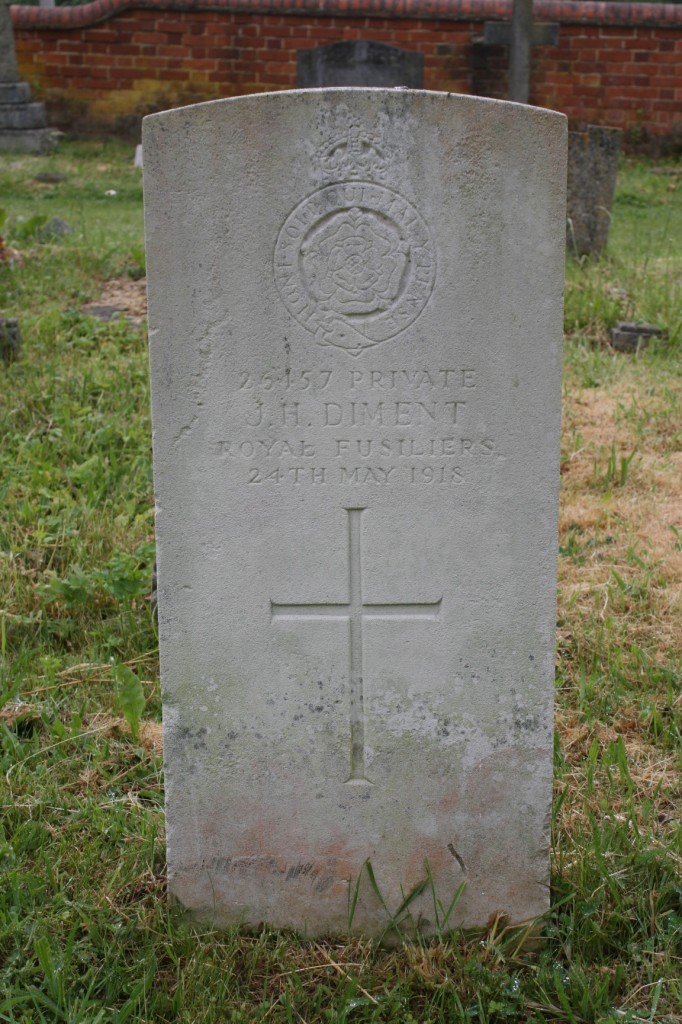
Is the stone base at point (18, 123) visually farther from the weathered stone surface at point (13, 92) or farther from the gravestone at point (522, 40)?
the gravestone at point (522, 40)

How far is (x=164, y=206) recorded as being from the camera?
2.08m

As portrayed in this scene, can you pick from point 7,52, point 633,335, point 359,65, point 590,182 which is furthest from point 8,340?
point 7,52

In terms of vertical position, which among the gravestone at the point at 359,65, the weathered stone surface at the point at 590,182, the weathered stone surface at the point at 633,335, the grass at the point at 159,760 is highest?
the gravestone at the point at 359,65

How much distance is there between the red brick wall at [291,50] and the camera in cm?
1327

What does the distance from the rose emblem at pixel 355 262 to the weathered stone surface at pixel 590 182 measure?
18.8 ft

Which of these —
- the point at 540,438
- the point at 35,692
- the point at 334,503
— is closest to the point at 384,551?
the point at 334,503

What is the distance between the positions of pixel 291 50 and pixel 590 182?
7.05 metres

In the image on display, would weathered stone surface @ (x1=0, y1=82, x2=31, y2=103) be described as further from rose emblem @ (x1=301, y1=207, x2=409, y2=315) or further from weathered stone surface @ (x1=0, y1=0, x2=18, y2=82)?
rose emblem @ (x1=301, y1=207, x2=409, y2=315)

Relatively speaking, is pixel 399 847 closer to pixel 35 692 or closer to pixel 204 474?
pixel 204 474

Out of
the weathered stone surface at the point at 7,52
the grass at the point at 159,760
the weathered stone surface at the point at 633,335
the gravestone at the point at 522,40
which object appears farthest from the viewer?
the weathered stone surface at the point at 7,52

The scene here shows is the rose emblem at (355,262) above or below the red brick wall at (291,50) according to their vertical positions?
below

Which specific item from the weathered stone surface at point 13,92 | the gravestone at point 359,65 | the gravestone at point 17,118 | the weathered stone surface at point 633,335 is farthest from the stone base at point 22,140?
the weathered stone surface at point 633,335

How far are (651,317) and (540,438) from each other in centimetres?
446

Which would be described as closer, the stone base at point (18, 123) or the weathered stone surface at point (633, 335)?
the weathered stone surface at point (633, 335)
